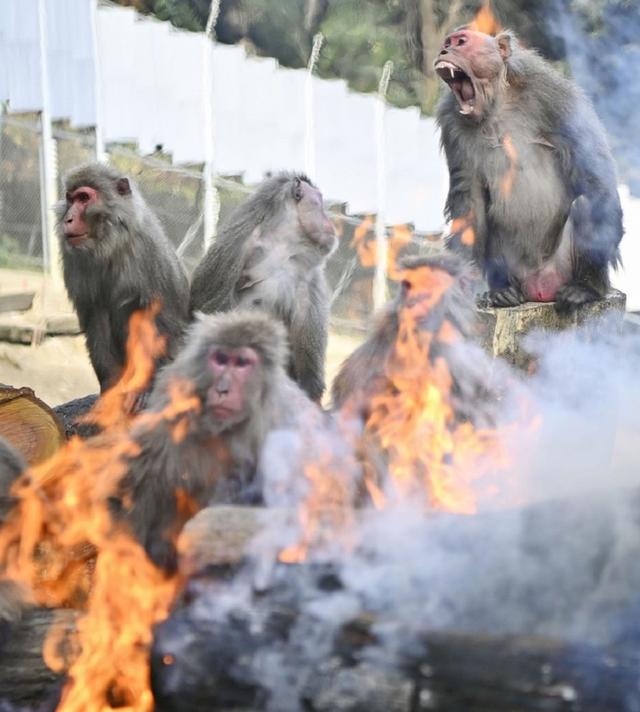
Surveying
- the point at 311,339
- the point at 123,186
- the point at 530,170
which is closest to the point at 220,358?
the point at 311,339

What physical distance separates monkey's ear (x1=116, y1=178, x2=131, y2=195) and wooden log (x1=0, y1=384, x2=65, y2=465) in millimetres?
1386

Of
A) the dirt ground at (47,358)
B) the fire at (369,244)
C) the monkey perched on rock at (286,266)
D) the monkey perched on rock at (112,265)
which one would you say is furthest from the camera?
the fire at (369,244)

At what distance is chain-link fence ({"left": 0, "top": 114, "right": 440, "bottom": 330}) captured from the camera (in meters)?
13.2

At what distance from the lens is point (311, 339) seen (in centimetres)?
643

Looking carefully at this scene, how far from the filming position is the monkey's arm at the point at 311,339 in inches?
252

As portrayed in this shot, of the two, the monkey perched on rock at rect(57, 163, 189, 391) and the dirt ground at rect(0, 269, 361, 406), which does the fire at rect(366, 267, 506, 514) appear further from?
the dirt ground at rect(0, 269, 361, 406)

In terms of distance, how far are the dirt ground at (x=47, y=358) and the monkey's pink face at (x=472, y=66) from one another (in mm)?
5363

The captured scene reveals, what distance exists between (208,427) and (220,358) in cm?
27

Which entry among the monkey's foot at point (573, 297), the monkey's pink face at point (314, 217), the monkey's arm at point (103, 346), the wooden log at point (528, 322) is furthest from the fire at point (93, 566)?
the monkey's foot at point (573, 297)

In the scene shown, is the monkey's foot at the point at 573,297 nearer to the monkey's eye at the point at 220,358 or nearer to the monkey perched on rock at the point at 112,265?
the monkey perched on rock at the point at 112,265

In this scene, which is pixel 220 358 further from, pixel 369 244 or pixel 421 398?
pixel 369 244

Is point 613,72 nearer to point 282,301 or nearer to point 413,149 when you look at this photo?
point 282,301

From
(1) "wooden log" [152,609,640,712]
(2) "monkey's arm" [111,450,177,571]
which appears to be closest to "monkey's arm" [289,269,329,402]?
(2) "monkey's arm" [111,450,177,571]

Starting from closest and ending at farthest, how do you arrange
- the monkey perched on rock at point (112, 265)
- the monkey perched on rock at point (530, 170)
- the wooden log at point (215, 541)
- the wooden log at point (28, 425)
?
the wooden log at point (215, 541)
the wooden log at point (28, 425)
the monkey perched on rock at point (112, 265)
the monkey perched on rock at point (530, 170)
